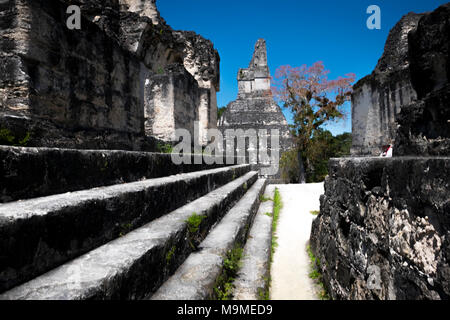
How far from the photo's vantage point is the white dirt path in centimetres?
248

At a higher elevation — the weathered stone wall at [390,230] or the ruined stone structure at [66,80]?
the ruined stone structure at [66,80]

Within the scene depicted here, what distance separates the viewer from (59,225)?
1.02 metres

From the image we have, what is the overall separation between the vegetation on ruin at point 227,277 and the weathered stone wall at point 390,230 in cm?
88

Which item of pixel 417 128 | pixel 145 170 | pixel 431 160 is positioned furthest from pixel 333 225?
pixel 145 170

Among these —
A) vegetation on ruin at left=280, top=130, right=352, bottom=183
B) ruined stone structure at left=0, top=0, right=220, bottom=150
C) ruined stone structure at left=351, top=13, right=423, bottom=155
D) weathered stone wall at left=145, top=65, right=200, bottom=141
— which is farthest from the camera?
vegetation on ruin at left=280, top=130, right=352, bottom=183

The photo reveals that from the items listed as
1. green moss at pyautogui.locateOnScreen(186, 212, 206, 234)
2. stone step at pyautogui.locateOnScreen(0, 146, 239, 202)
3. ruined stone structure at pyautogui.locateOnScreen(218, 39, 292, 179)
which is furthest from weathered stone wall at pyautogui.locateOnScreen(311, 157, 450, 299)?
ruined stone structure at pyautogui.locateOnScreen(218, 39, 292, 179)

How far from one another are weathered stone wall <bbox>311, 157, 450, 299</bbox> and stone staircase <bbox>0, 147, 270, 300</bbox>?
30.5 inches

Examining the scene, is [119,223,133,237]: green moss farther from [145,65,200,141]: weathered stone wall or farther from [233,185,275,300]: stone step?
[145,65,200,141]: weathered stone wall

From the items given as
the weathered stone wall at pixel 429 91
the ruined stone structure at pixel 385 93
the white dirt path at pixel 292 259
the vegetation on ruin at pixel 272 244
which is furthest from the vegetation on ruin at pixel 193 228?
the ruined stone structure at pixel 385 93

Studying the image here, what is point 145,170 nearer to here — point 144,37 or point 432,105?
point 432,105

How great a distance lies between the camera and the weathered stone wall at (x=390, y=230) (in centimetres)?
102

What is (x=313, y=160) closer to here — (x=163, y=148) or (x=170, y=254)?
(x=163, y=148)

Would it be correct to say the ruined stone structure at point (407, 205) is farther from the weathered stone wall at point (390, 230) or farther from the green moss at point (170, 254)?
the green moss at point (170, 254)

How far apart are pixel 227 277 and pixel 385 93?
11155 mm
